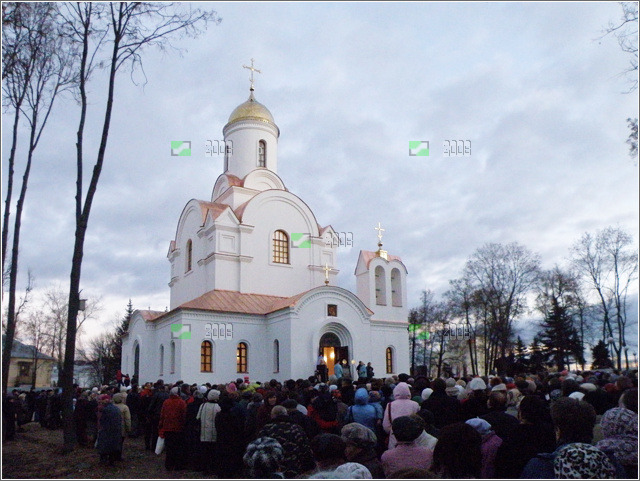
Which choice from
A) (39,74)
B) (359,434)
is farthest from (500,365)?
(359,434)

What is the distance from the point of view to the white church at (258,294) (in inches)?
965

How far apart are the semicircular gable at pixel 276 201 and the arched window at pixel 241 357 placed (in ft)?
22.0

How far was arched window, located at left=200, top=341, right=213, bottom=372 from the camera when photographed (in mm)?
24250

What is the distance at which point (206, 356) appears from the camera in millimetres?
24438

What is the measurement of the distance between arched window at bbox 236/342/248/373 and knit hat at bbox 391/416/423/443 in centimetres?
2081

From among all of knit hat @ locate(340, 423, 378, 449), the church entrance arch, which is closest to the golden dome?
the church entrance arch

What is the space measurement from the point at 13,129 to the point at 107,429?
28.4 feet

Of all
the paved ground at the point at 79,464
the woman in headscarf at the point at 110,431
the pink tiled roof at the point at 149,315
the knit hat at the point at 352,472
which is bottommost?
the paved ground at the point at 79,464

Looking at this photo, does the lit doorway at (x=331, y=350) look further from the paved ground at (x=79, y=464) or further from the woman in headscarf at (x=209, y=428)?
the woman in headscarf at (x=209, y=428)

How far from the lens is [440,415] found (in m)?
7.91

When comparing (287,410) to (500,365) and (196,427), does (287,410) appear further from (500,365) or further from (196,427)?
(500,365)

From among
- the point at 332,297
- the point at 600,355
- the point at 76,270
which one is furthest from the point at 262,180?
the point at 600,355

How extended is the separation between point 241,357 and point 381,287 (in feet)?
30.5
